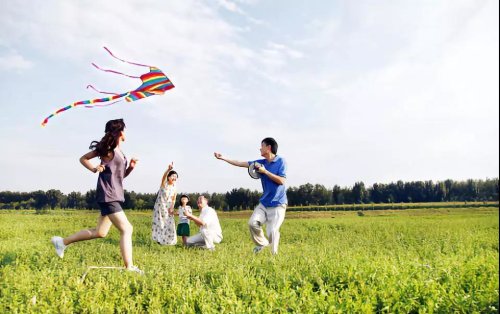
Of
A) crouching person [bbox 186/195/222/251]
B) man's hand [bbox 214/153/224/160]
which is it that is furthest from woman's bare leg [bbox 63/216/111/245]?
crouching person [bbox 186/195/222/251]

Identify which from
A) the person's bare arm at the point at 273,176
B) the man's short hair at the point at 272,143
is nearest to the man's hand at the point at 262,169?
the person's bare arm at the point at 273,176

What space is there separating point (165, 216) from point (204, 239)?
1624mm

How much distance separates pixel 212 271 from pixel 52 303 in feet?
7.35

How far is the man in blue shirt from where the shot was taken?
905 cm

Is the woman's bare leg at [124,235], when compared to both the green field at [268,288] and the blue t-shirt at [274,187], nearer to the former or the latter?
the green field at [268,288]

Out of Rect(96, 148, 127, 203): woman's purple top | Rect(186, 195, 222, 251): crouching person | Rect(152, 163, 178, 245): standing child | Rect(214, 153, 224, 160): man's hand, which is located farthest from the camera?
Rect(152, 163, 178, 245): standing child

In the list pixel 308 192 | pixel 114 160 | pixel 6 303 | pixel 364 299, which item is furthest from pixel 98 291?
pixel 308 192

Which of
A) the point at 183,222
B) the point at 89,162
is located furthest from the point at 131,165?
the point at 183,222

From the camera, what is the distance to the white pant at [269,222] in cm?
902

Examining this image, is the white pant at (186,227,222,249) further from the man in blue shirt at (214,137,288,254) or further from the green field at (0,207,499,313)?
the green field at (0,207,499,313)

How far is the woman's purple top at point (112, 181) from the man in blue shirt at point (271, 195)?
2.62 m

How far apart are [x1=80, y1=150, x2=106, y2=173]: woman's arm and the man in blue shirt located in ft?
9.75

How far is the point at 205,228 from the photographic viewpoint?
37.7 feet

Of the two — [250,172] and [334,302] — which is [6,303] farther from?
[250,172]
